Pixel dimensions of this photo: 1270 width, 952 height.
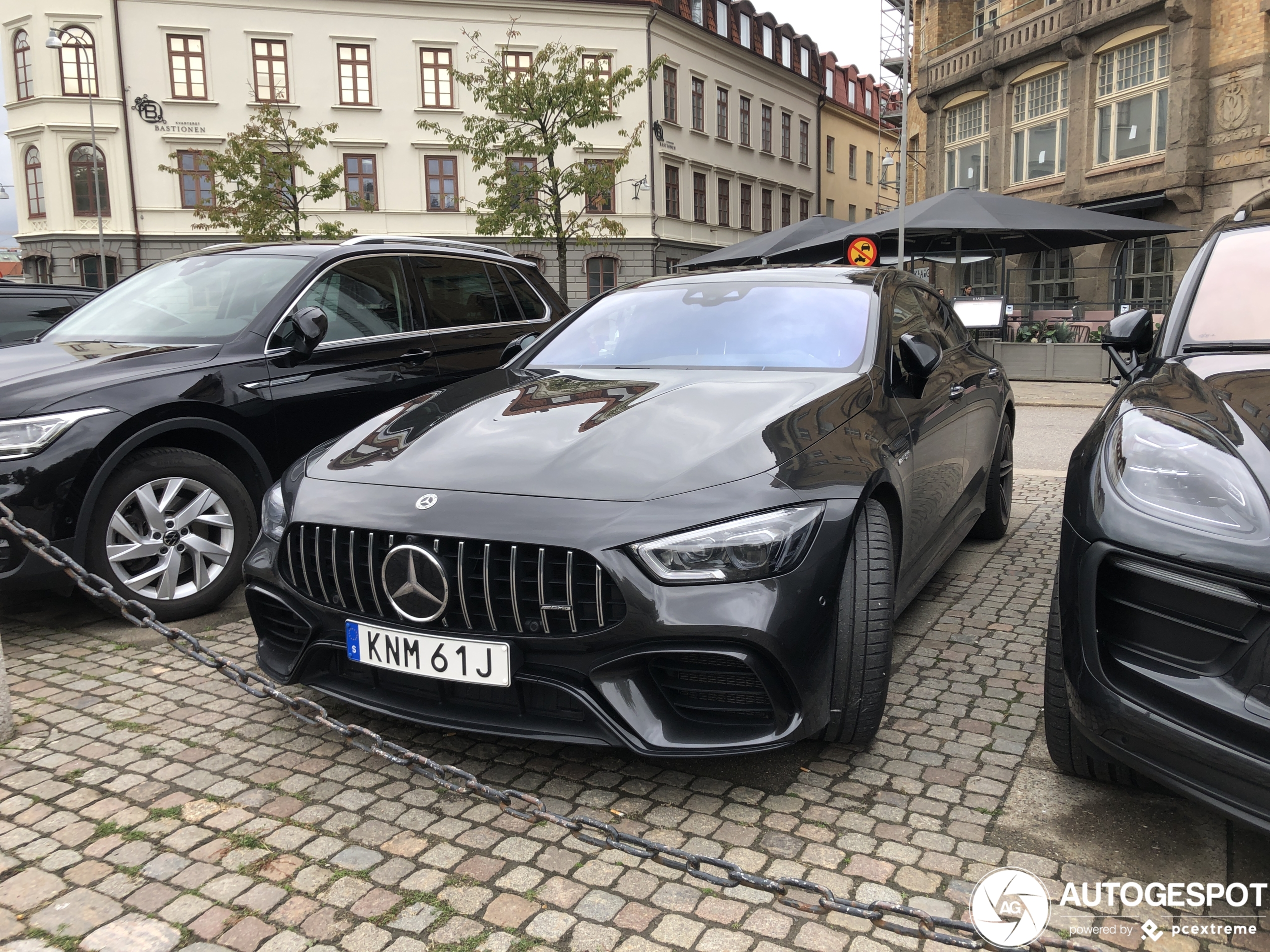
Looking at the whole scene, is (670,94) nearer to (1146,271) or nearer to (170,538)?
(1146,271)

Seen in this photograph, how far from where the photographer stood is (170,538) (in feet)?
14.0

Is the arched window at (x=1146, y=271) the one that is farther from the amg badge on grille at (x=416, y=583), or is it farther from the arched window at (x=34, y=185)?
the arched window at (x=34, y=185)

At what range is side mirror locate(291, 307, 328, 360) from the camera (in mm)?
4660

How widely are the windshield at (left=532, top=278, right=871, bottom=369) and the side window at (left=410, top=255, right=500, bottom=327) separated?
164 cm

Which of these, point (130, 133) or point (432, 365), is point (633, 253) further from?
point (432, 365)

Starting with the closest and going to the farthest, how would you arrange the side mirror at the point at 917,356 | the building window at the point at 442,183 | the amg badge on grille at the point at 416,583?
1. the amg badge on grille at the point at 416,583
2. the side mirror at the point at 917,356
3. the building window at the point at 442,183

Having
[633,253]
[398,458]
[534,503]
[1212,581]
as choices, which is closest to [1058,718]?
[1212,581]

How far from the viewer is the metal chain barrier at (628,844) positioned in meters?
2.02

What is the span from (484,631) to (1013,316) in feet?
65.9

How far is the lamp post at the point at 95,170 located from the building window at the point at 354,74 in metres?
7.83

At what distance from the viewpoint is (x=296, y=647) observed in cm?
304

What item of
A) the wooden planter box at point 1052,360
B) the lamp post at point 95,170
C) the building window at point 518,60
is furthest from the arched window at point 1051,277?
the lamp post at point 95,170

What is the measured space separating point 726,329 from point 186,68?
118ft

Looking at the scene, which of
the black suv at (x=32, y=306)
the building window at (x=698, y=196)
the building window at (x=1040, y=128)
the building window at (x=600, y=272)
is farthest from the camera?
the building window at (x=698, y=196)
